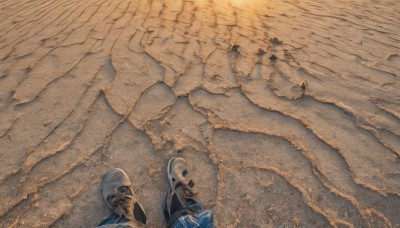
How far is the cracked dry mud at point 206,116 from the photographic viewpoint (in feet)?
6.82

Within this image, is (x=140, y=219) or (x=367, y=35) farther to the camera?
(x=367, y=35)

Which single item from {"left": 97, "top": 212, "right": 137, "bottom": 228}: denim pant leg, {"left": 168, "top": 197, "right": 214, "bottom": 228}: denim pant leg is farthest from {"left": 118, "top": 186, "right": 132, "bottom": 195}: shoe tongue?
{"left": 168, "top": 197, "right": 214, "bottom": 228}: denim pant leg

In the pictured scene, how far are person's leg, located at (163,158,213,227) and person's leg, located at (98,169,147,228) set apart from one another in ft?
0.63

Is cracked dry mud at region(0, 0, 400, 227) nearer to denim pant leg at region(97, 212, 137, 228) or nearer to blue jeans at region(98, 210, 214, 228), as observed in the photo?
denim pant leg at region(97, 212, 137, 228)

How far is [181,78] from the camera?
307cm

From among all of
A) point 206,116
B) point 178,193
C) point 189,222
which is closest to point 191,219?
point 189,222

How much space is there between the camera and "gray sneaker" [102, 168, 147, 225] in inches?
76.3

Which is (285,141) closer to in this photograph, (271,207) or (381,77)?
(271,207)

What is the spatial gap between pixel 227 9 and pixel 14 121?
3.32 m

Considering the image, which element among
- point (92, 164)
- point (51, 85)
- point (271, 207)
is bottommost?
point (271, 207)

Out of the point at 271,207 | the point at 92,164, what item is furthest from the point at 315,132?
the point at 92,164

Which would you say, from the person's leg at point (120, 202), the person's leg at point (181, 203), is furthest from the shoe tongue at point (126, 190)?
the person's leg at point (181, 203)

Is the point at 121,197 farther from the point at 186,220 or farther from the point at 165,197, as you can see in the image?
the point at 186,220

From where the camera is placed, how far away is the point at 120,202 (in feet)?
6.54
